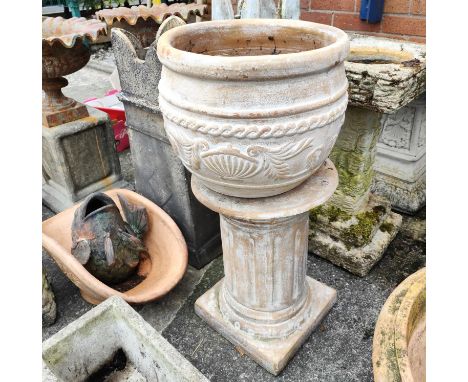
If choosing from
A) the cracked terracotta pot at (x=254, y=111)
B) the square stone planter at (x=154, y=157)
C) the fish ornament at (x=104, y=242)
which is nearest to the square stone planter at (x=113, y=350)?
the fish ornament at (x=104, y=242)

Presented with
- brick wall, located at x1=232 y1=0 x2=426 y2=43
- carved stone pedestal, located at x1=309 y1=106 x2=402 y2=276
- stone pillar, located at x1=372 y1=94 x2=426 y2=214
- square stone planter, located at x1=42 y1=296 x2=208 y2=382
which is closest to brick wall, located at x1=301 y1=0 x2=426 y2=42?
brick wall, located at x1=232 y1=0 x2=426 y2=43

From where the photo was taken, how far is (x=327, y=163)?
1.57m

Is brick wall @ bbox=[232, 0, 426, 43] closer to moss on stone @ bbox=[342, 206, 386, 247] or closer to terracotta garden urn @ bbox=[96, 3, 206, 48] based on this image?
terracotta garden urn @ bbox=[96, 3, 206, 48]

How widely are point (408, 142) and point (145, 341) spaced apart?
1893 millimetres

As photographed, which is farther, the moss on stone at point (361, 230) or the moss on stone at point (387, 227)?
the moss on stone at point (387, 227)

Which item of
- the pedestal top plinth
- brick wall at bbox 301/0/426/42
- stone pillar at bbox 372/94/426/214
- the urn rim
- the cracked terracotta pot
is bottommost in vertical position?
Result: stone pillar at bbox 372/94/426/214

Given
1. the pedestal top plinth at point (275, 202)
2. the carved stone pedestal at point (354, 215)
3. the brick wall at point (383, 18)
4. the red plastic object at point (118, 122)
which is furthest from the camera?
the red plastic object at point (118, 122)

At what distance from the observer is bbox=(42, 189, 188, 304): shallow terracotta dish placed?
Answer: 68.5 inches

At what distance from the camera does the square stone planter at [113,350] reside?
1332 millimetres

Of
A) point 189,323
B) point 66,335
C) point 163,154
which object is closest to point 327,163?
point 163,154

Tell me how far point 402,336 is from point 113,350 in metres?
1.13

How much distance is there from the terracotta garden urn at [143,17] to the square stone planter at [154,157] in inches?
19.2

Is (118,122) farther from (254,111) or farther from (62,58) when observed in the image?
(254,111)

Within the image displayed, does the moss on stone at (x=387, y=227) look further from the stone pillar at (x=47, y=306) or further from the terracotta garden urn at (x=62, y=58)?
the terracotta garden urn at (x=62, y=58)
